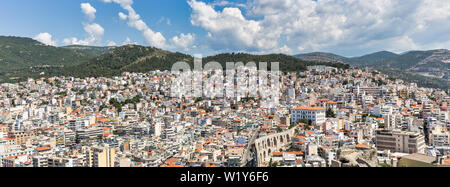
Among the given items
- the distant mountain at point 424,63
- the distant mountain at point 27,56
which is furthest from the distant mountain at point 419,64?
the distant mountain at point 27,56

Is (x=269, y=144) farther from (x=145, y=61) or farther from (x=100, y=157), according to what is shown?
(x=145, y=61)

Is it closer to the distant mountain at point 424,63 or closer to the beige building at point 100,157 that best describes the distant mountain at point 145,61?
the beige building at point 100,157

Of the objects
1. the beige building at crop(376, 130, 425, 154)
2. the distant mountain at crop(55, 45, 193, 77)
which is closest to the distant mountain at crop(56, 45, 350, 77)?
the distant mountain at crop(55, 45, 193, 77)

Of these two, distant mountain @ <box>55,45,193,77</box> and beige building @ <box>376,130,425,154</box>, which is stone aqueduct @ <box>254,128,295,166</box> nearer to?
beige building @ <box>376,130,425,154</box>

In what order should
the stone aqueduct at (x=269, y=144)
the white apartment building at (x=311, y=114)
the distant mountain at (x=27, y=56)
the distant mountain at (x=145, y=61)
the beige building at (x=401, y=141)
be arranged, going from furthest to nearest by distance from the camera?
the distant mountain at (x=27, y=56) → the distant mountain at (x=145, y=61) → the white apartment building at (x=311, y=114) → the stone aqueduct at (x=269, y=144) → the beige building at (x=401, y=141)
